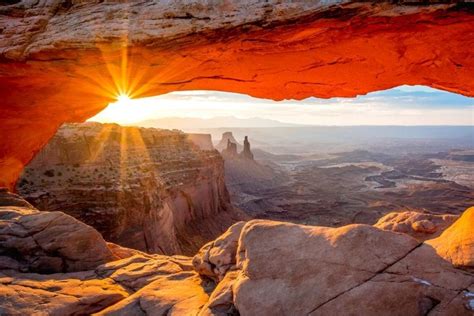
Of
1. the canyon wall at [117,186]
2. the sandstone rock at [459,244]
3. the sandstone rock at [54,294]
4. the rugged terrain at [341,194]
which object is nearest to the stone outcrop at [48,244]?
the sandstone rock at [54,294]

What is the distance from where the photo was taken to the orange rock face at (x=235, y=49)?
783 cm

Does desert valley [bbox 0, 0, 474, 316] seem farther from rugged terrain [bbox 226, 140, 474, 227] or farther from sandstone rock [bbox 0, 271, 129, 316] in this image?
rugged terrain [bbox 226, 140, 474, 227]

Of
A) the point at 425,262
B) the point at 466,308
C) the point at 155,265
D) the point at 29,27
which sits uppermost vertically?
the point at 29,27

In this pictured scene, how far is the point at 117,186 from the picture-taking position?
82.0 ft

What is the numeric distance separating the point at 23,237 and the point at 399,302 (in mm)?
10156

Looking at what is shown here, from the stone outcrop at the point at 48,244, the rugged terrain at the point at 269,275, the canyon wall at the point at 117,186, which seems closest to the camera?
the rugged terrain at the point at 269,275

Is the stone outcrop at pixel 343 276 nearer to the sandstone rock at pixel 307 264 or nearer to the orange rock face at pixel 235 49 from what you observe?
the sandstone rock at pixel 307 264

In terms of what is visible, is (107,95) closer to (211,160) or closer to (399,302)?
(399,302)

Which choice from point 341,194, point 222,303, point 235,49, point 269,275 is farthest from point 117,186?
point 341,194

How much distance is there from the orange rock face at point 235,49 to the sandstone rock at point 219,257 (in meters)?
5.32

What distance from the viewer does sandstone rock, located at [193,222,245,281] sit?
7.79m

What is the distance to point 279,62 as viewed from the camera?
10078 mm

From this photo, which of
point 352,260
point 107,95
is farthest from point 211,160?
point 352,260

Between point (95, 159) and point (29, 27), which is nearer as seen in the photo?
point (29, 27)
